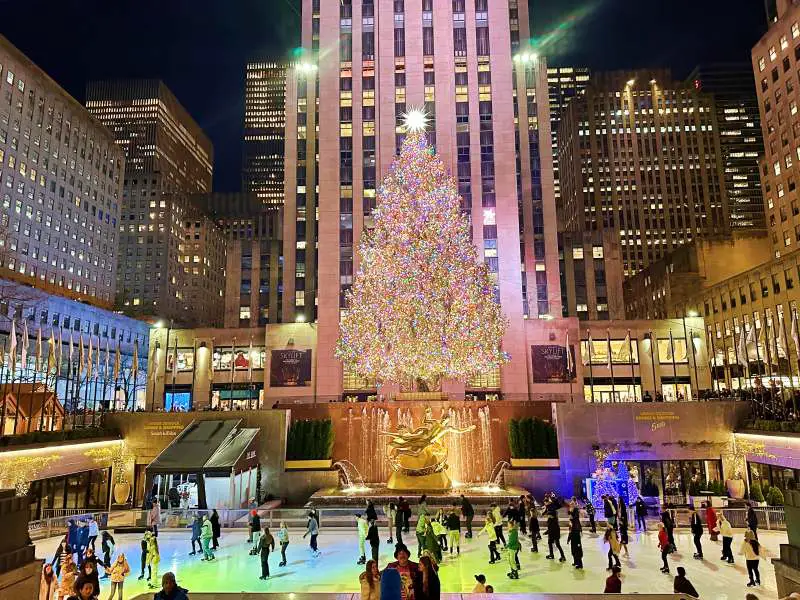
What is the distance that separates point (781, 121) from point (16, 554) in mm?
97269

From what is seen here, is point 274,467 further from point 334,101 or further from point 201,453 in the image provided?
point 334,101

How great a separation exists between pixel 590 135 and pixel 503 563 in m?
136

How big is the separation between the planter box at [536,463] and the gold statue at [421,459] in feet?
17.3

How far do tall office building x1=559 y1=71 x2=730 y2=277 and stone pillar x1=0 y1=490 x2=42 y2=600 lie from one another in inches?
5274

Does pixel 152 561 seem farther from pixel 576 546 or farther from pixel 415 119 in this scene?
pixel 415 119

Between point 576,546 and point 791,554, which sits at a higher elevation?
point 791,554

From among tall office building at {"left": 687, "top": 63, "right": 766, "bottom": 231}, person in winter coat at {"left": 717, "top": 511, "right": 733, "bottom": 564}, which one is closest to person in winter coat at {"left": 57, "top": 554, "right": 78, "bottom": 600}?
person in winter coat at {"left": 717, "top": 511, "right": 733, "bottom": 564}

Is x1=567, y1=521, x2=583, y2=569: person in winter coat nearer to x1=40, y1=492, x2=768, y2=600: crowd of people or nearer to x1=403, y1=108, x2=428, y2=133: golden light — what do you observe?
x1=40, y1=492, x2=768, y2=600: crowd of people

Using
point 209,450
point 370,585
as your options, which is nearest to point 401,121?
point 209,450

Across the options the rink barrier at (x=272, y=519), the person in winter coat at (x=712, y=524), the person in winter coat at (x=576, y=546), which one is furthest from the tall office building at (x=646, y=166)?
the person in winter coat at (x=576, y=546)

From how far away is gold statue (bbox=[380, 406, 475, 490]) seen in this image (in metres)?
29.5

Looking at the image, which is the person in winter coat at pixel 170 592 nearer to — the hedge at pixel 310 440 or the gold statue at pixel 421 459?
the gold statue at pixel 421 459

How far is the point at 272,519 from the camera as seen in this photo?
74.3ft

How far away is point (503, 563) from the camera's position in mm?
17453
